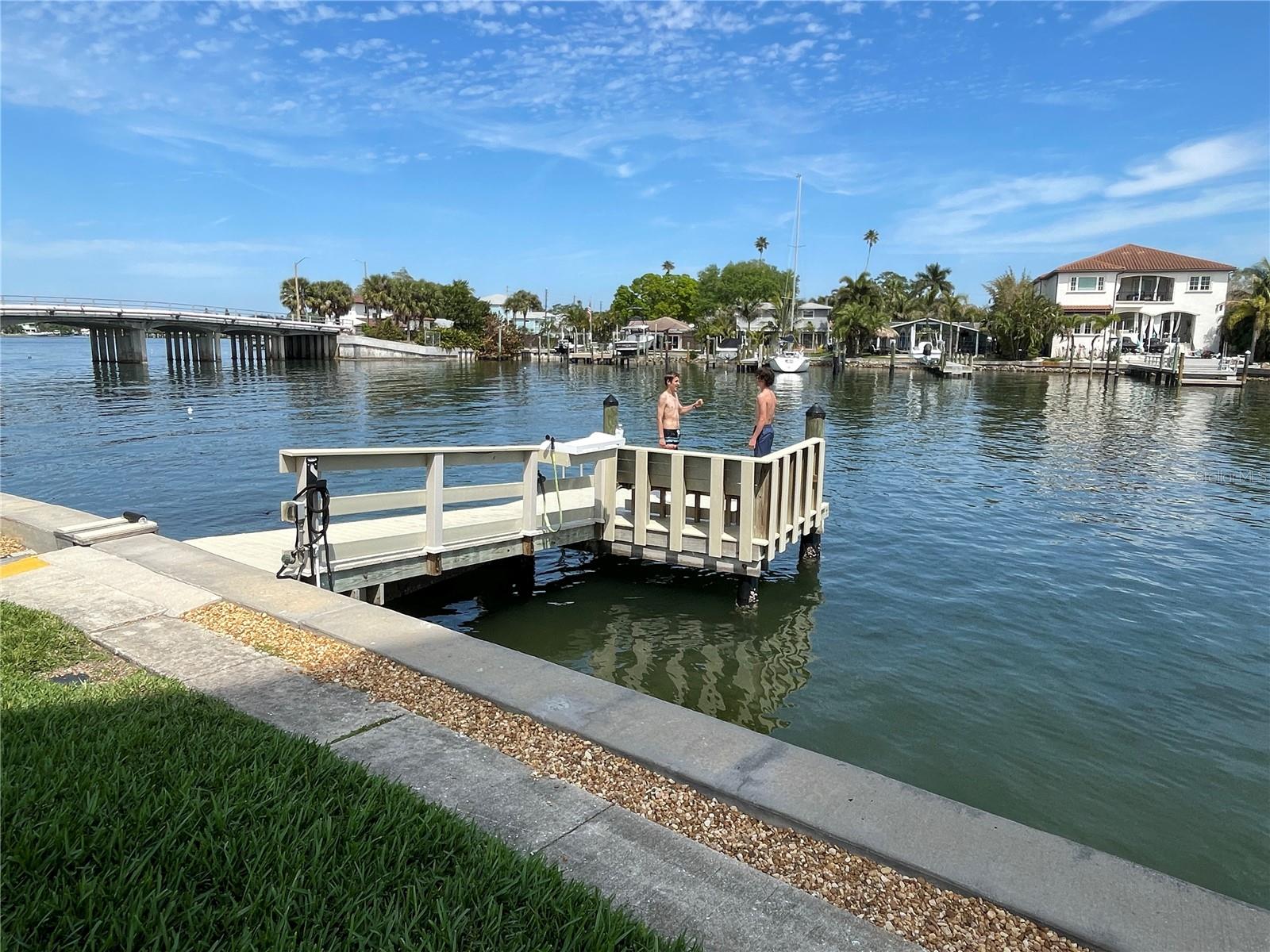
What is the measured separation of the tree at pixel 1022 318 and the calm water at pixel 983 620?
49.4 metres

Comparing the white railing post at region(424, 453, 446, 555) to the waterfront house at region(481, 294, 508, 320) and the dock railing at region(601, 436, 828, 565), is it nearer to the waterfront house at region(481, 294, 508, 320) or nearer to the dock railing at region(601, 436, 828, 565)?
the dock railing at region(601, 436, 828, 565)

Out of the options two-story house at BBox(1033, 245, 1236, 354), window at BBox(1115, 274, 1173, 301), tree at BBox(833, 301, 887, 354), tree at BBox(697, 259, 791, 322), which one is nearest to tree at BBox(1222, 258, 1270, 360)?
two-story house at BBox(1033, 245, 1236, 354)

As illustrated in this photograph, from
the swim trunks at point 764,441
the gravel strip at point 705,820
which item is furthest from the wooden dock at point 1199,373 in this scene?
the gravel strip at point 705,820

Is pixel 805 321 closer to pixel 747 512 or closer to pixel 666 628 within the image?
pixel 747 512

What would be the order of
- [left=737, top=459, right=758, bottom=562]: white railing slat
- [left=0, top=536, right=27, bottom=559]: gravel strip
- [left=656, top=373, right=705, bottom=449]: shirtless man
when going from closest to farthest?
[left=0, top=536, right=27, bottom=559]: gravel strip, [left=737, top=459, right=758, bottom=562]: white railing slat, [left=656, top=373, right=705, bottom=449]: shirtless man

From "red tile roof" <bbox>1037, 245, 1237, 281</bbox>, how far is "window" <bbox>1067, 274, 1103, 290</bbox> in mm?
730

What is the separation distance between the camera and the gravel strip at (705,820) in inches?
122

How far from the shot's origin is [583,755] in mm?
4332

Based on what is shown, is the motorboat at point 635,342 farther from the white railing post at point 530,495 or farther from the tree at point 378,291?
the white railing post at point 530,495

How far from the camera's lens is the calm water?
639cm

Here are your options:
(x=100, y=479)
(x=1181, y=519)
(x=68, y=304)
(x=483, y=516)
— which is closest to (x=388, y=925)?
(x=483, y=516)

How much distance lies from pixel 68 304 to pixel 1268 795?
67300 millimetres


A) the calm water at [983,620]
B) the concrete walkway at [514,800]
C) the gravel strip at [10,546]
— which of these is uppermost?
the concrete walkway at [514,800]

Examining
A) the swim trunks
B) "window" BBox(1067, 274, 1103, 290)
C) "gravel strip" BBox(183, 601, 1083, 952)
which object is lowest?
"gravel strip" BBox(183, 601, 1083, 952)
